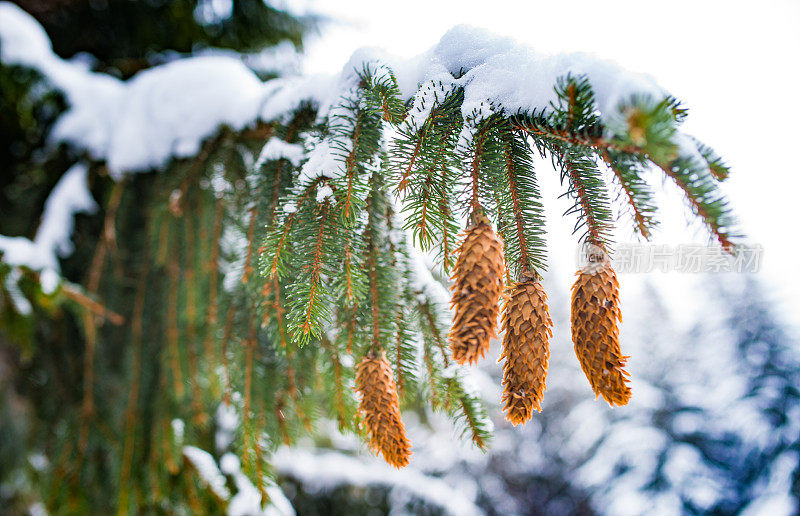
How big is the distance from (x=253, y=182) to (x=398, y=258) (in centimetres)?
46

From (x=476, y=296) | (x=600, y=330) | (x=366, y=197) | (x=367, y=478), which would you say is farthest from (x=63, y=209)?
(x=367, y=478)

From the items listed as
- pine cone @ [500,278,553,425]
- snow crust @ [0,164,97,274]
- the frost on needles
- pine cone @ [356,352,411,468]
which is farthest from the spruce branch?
snow crust @ [0,164,97,274]

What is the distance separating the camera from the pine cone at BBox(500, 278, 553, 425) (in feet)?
1.94

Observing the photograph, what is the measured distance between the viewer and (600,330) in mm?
588

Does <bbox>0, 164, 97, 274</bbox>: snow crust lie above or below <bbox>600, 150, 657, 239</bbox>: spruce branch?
below

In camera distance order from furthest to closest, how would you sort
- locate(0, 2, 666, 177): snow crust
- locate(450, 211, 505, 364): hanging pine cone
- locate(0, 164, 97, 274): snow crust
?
locate(0, 164, 97, 274): snow crust → locate(0, 2, 666, 177): snow crust → locate(450, 211, 505, 364): hanging pine cone

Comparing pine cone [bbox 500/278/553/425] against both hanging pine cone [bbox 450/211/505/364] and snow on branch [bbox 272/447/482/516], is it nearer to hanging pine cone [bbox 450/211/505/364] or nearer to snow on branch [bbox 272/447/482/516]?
hanging pine cone [bbox 450/211/505/364]

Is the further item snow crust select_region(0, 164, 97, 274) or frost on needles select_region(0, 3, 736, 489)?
snow crust select_region(0, 164, 97, 274)

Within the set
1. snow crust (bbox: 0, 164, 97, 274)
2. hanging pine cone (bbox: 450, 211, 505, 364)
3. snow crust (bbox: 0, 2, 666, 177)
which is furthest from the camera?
snow crust (bbox: 0, 164, 97, 274)

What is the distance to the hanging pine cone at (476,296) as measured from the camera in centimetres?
55

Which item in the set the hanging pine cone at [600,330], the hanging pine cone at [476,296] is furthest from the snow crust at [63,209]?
the hanging pine cone at [600,330]

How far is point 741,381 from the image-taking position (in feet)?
12.1

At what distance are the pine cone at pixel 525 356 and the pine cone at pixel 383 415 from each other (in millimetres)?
200

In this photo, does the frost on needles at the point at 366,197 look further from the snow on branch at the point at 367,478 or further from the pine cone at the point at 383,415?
the snow on branch at the point at 367,478
